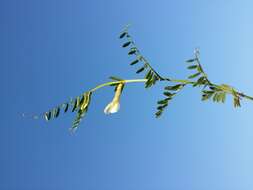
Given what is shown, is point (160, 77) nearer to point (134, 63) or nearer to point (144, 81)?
point (144, 81)

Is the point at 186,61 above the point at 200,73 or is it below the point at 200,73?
above

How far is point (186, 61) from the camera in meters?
1.56

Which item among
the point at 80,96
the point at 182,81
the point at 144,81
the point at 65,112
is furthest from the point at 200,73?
the point at 65,112

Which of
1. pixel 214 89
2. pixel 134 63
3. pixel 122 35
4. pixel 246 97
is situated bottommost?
pixel 246 97

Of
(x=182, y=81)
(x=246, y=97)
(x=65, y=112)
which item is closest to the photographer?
(x=246, y=97)

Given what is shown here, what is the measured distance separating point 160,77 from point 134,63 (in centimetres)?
21

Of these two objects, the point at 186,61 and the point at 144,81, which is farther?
the point at 186,61

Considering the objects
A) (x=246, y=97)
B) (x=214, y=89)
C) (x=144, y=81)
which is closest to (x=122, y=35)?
(x=144, y=81)

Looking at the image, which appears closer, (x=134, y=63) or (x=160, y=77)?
(x=160, y=77)

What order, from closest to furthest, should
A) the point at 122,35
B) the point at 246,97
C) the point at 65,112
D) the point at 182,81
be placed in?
the point at 246,97 → the point at 182,81 → the point at 65,112 → the point at 122,35

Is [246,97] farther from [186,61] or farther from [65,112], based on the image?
[65,112]

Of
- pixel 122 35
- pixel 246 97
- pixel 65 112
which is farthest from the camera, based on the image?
pixel 122 35

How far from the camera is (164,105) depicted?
155cm

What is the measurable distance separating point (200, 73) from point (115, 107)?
12.3 inches
